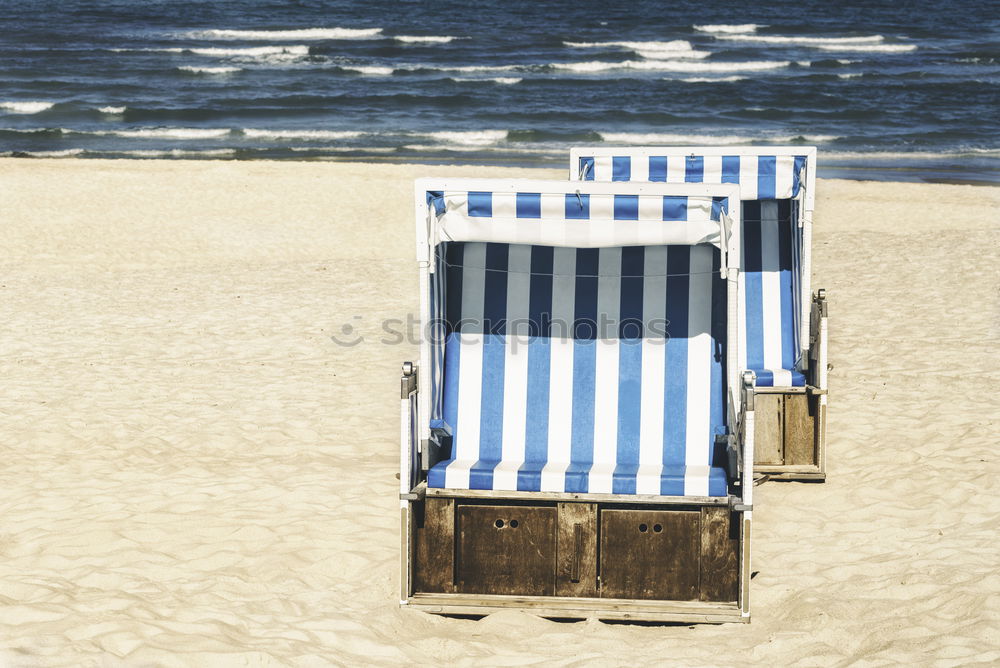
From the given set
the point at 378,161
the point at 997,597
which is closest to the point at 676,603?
the point at 997,597

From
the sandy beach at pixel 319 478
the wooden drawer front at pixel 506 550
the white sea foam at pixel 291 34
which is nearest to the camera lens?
the sandy beach at pixel 319 478

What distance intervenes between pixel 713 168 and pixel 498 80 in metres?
23.6

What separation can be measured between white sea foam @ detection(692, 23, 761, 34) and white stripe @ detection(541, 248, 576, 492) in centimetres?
3503

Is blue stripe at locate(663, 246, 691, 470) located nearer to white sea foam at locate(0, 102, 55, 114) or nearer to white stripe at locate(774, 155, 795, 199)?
white stripe at locate(774, 155, 795, 199)

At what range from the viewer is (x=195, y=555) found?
514cm

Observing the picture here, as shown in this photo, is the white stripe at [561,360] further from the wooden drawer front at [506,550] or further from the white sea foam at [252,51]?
the white sea foam at [252,51]

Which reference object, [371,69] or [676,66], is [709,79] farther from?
[371,69]

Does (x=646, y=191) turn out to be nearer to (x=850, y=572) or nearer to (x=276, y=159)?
(x=850, y=572)

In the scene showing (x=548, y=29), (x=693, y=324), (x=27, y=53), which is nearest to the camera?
(x=693, y=324)

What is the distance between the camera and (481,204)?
179 inches

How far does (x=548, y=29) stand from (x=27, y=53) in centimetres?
1657

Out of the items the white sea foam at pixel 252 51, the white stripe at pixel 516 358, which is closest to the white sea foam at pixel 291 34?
the white sea foam at pixel 252 51

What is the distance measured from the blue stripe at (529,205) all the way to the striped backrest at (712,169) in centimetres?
208

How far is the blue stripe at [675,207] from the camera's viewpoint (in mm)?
4477
